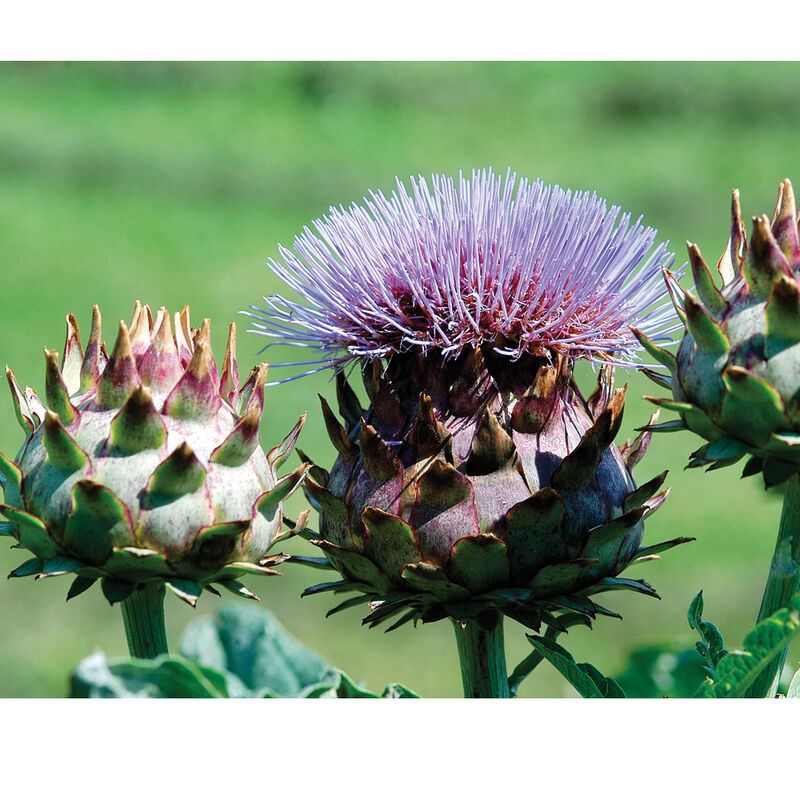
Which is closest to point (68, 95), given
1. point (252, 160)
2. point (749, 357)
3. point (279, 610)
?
point (252, 160)

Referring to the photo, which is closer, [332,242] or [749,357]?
[749,357]

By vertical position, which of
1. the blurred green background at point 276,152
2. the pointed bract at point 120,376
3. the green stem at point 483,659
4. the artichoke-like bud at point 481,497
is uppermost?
the blurred green background at point 276,152

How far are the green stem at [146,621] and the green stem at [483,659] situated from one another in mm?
223

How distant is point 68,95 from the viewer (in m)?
3.63

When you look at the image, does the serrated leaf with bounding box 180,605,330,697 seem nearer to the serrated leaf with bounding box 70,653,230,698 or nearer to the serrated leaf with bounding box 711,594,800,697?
the serrated leaf with bounding box 70,653,230,698

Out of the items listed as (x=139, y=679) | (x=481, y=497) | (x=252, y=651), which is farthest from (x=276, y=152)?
(x=139, y=679)

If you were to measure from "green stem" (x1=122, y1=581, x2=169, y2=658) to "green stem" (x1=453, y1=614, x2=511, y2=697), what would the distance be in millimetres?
223

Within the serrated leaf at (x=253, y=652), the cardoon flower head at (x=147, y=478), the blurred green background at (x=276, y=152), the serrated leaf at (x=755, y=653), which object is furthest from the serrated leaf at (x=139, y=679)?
the blurred green background at (x=276, y=152)

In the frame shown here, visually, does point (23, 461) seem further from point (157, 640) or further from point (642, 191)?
point (642, 191)

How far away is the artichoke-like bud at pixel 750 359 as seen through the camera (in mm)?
712

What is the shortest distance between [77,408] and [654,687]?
2.09ft

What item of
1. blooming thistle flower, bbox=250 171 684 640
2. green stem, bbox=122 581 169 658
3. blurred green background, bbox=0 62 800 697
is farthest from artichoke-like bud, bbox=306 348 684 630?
blurred green background, bbox=0 62 800 697

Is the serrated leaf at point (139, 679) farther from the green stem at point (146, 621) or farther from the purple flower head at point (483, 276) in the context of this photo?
the purple flower head at point (483, 276)

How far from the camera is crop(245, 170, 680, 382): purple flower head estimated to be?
86cm
